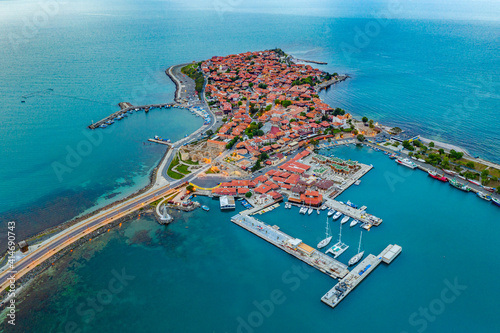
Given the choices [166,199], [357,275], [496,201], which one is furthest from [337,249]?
[496,201]

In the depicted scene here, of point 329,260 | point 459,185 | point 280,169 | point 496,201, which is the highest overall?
point 280,169

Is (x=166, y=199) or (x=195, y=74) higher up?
(x=195, y=74)

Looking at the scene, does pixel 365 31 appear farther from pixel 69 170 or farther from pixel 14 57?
pixel 69 170

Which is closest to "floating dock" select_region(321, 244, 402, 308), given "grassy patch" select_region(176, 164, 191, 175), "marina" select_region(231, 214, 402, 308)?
"marina" select_region(231, 214, 402, 308)

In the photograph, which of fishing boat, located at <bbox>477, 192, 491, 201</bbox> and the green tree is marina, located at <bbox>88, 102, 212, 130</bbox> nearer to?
the green tree

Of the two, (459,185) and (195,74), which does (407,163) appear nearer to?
(459,185)

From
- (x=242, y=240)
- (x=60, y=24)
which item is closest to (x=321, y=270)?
(x=242, y=240)
